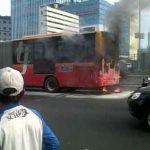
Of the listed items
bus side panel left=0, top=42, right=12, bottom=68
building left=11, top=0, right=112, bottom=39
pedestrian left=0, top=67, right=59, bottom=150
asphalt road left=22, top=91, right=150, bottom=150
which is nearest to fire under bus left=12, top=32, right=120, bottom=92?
bus side panel left=0, top=42, right=12, bottom=68

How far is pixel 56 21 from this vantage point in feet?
66.5

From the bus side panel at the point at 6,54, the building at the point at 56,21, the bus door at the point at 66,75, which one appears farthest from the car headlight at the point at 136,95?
the bus side panel at the point at 6,54

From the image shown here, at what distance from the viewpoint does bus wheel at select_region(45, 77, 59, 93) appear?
73.0 ft

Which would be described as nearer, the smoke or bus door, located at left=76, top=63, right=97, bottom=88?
the smoke

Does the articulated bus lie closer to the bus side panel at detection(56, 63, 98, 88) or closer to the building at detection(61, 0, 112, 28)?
the bus side panel at detection(56, 63, 98, 88)

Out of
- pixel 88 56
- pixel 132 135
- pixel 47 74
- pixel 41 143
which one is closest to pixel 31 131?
pixel 41 143

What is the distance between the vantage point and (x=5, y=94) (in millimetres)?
2879

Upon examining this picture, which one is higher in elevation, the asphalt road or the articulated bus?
the articulated bus

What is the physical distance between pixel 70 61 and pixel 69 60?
12 centimetres

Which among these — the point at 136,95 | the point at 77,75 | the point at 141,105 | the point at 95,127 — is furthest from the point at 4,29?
the point at 141,105

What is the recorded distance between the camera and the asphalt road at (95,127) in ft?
28.8

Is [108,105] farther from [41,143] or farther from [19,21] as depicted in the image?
[41,143]

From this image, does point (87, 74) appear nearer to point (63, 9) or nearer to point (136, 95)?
point (63, 9)

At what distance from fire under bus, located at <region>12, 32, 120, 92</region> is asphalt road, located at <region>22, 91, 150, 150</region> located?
5018 millimetres
